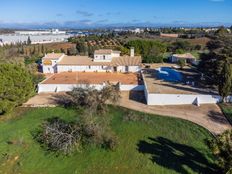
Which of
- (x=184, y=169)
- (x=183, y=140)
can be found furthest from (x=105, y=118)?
(x=184, y=169)

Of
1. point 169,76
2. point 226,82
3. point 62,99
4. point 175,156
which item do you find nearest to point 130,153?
point 175,156

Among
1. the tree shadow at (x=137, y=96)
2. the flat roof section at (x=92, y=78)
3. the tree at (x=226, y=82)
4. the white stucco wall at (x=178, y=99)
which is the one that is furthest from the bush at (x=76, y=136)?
the tree at (x=226, y=82)

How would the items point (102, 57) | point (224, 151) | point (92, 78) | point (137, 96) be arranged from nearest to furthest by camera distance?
point (224, 151) → point (137, 96) → point (92, 78) → point (102, 57)

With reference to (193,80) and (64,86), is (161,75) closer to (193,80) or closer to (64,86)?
(193,80)

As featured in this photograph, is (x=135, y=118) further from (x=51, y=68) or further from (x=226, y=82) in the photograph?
(x=51, y=68)

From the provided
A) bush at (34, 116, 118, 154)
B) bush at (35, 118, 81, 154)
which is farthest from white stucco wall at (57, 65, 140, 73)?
bush at (34, 116, 118, 154)

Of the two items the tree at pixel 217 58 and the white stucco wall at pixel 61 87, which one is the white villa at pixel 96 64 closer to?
the white stucco wall at pixel 61 87

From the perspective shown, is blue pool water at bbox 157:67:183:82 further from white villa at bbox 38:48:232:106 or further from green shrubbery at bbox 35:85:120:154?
green shrubbery at bbox 35:85:120:154
